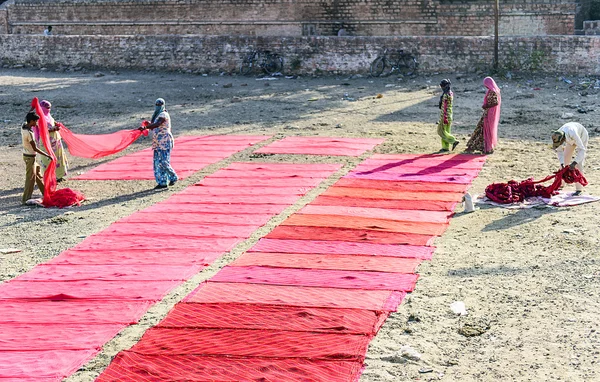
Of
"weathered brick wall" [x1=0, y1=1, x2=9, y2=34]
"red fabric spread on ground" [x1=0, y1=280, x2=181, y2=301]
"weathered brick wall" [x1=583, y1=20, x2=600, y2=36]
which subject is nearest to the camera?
"red fabric spread on ground" [x1=0, y1=280, x2=181, y2=301]

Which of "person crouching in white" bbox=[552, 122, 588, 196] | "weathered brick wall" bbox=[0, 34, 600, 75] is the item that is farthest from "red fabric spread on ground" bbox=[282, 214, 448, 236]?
"weathered brick wall" bbox=[0, 34, 600, 75]

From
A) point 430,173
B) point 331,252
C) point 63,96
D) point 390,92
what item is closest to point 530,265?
point 331,252

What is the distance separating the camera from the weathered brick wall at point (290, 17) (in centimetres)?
2558

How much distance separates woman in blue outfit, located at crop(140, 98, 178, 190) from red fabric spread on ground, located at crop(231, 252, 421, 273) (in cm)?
365

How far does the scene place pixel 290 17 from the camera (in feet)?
93.6

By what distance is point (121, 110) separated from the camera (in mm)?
19109

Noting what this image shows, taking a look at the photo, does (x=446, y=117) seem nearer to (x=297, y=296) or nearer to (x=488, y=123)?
(x=488, y=123)

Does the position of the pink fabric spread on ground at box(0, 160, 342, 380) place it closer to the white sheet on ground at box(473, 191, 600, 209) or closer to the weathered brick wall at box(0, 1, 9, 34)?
the white sheet on ground at box(473, 191, 600, 209)

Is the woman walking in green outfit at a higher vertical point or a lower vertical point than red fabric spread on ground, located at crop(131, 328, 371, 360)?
higher

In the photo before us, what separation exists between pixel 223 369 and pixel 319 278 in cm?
210

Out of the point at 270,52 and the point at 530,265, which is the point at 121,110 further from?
the point at 530,265

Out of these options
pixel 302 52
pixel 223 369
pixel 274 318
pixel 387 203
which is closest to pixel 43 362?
pixel 223 369

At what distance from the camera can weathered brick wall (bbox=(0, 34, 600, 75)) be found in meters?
20.4

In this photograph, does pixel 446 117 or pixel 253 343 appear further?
pixel 446 117
